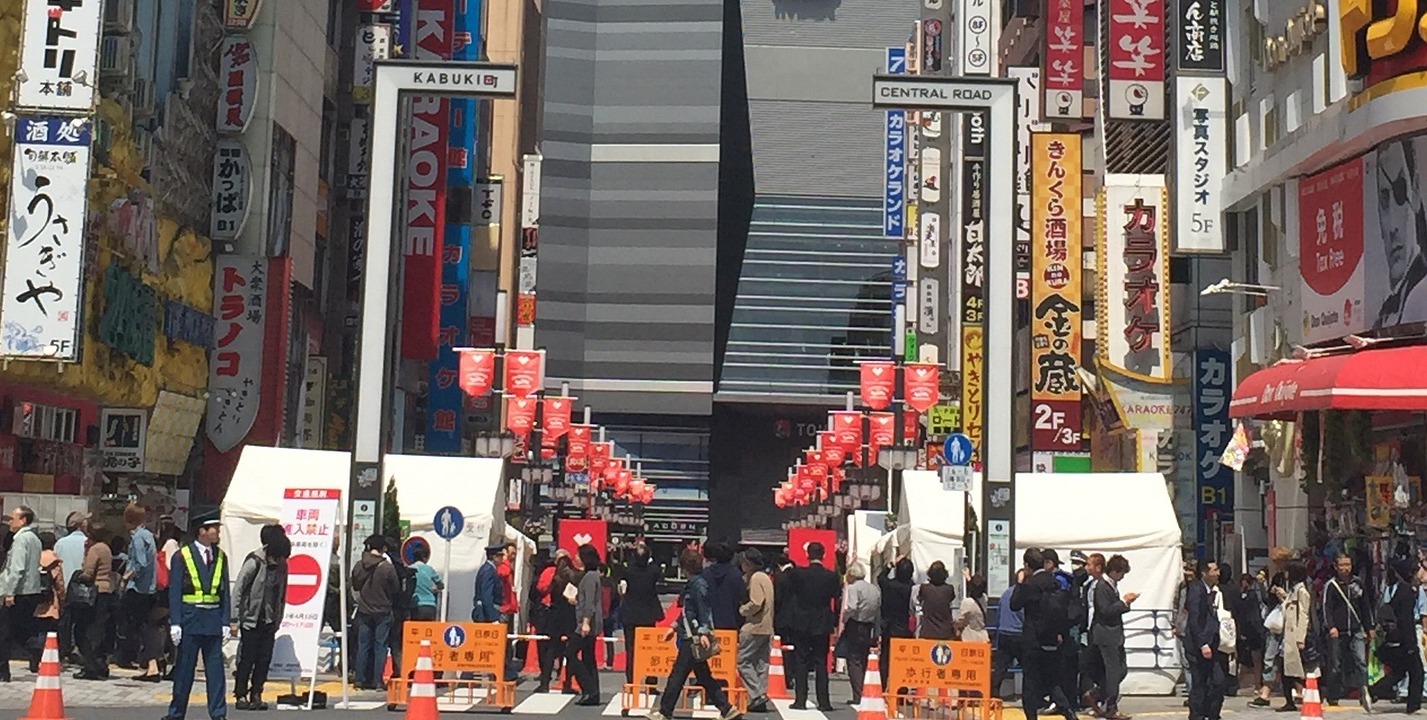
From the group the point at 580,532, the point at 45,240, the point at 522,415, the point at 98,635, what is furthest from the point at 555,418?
the point at 98,635

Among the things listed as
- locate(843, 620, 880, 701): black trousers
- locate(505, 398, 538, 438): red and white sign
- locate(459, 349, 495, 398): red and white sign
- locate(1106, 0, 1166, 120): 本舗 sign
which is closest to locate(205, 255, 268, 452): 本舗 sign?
locate(459, 349, 495, 398): red and white sign

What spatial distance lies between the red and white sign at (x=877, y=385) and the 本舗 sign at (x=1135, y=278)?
12.7m

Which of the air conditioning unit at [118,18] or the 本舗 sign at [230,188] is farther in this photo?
the 本舗 sign at [230,188]

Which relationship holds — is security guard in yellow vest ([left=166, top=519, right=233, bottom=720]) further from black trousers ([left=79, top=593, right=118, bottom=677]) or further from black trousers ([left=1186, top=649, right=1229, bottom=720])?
black trousers ([left=1186, top=649, right=1229, bottom=720])

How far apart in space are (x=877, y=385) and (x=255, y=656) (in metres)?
31.7

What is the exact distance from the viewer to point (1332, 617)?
21297mm

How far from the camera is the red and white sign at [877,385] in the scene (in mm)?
47656

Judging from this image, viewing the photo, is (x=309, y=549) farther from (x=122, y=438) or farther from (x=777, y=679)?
(x=122, y=438)

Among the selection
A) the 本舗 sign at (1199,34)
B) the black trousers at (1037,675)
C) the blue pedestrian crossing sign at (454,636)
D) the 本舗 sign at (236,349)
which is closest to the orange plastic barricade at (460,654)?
the blue pedestrian crossing sign at (454,636)

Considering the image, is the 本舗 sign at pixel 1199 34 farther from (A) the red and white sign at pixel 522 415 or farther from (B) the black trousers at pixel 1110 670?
(A) the red and white sign at pixel 522 415

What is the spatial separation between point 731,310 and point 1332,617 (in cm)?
9097

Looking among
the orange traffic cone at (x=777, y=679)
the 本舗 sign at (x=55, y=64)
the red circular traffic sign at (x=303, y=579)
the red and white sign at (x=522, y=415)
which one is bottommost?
the orange traffic cone at (x=777, y=679)

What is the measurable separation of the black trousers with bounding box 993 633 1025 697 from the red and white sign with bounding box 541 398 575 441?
34.4 metres

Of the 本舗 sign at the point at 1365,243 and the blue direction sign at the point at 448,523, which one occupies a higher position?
the 本舗 sign at the point at 1365,243
